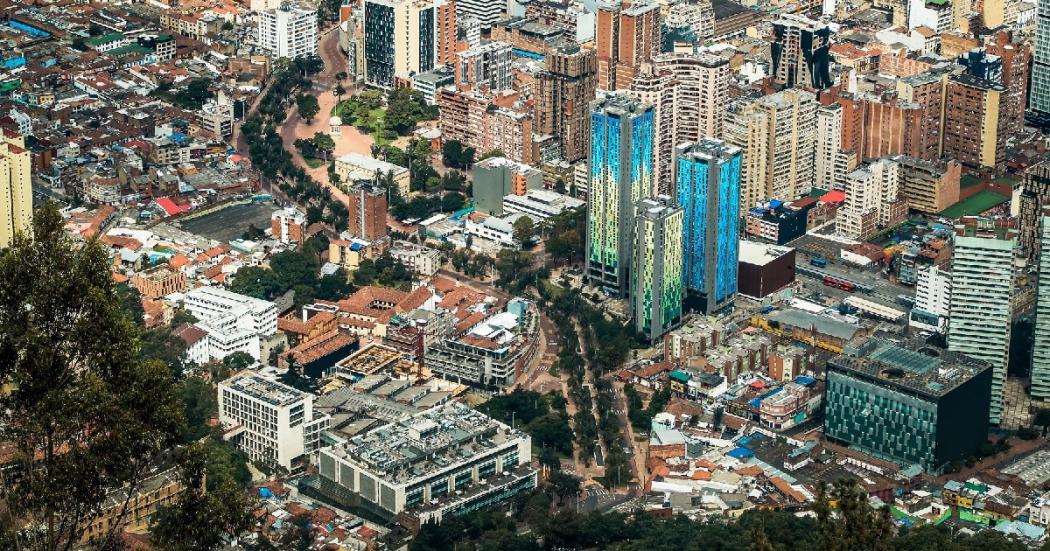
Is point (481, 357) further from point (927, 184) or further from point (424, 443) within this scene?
point (927, 184)

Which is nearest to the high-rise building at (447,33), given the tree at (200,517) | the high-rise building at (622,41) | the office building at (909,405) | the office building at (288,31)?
the office building at (288,31)

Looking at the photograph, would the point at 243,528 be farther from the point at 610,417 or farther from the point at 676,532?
A: the point at 610,417

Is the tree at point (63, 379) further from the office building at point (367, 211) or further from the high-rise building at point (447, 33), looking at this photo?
the high-rise building at point (447, 33)

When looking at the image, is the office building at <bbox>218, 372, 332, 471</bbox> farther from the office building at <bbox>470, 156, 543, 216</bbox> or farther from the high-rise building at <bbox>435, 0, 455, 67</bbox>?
the high-rise building at <bbox>435, 0, 455, 67</bbox>

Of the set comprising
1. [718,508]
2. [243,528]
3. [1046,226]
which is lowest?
[718,508]

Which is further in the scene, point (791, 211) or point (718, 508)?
point (791, 211)

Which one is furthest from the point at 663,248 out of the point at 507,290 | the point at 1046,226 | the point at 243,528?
the point at 243,528

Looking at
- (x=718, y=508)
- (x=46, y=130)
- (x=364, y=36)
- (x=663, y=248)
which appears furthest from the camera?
(x=364, y=36)
